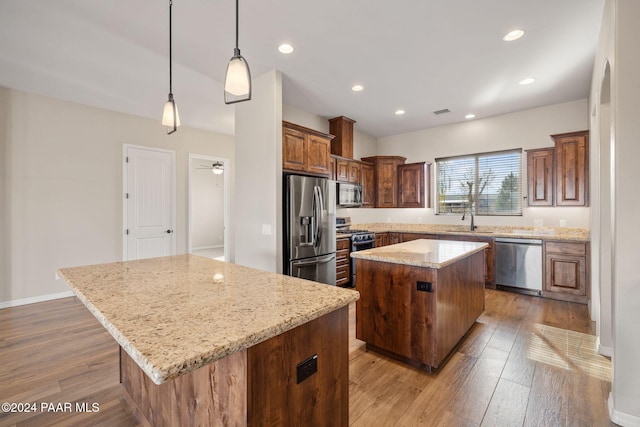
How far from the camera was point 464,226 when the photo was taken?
17.7 ft

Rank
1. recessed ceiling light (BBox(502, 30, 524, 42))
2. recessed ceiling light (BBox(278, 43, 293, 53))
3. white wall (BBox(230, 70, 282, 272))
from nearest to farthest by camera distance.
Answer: recessed ceiling light (BBox(502, 30, 524, 42)), recessed ceiling light (BBox(278, 43, 293, 53)), white wall (BBox(230, 70, 282, 272))

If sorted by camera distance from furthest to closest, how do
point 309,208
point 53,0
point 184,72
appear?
point 309,208, point 184,72, point 53,0

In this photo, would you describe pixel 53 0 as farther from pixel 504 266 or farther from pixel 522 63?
pixel 504 266

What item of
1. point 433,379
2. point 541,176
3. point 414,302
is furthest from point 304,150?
point 541,176

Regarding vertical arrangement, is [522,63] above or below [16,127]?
above

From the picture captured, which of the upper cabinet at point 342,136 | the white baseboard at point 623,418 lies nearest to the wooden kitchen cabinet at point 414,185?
the upper cabinet at point 342,136

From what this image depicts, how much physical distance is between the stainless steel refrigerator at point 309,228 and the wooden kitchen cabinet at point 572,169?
3.26 m

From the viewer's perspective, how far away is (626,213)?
169 cm

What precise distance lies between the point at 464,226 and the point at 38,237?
264 inches

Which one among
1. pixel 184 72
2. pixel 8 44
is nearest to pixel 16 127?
pixel 8 44

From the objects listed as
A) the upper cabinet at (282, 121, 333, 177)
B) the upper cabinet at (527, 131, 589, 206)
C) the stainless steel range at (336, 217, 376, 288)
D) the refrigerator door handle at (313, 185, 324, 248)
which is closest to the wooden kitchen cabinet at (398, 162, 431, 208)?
the stainless steel range at (336, 217, 376, 288)

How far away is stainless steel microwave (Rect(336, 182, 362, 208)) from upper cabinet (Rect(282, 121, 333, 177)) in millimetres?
828

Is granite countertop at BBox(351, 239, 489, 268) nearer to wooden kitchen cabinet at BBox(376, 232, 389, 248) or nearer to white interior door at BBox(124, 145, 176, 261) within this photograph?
wooden kitchen cabinet at BBox(376, 232, 389, 248)

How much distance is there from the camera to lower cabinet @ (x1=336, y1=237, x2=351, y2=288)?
14.8 feet
